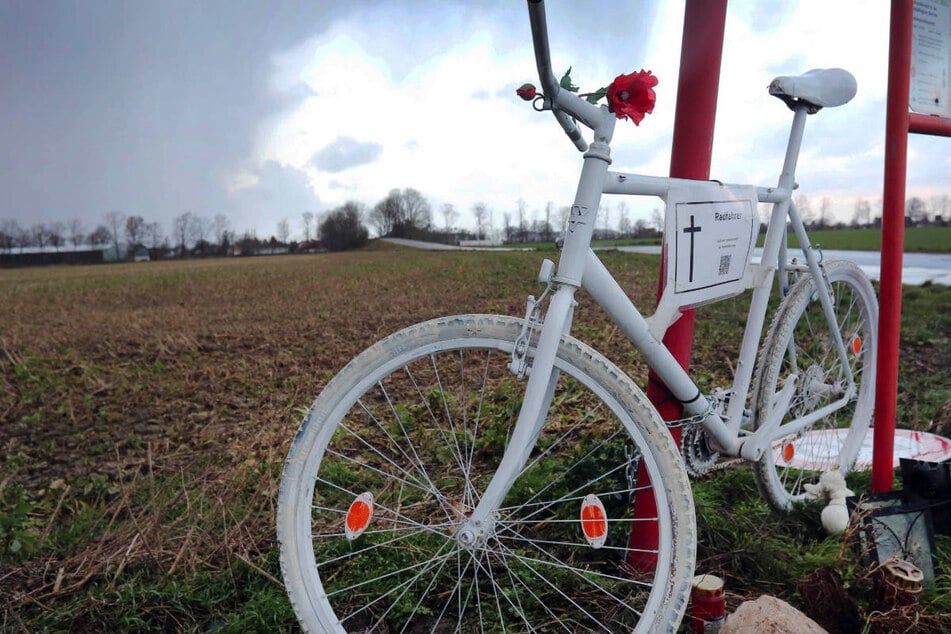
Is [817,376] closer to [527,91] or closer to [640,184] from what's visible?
[640,184]

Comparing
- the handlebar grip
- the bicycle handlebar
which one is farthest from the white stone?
the handlebar grip

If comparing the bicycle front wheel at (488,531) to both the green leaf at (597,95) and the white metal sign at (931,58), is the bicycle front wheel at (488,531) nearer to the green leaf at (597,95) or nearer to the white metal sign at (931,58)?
the green leaf at (597,95)

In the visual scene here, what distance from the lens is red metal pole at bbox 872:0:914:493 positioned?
2137mm

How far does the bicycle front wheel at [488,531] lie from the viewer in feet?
4.39

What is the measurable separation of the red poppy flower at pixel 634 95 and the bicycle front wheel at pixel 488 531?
0.51m

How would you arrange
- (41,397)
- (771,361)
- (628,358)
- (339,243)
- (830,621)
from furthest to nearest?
(339,243) → (628,358) → (41,397) → (771,361) → (830,621)

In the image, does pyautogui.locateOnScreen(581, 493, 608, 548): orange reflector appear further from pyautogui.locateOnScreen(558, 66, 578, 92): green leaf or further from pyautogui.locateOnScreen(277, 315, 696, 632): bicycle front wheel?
pyautogui.locateOnScreen(558, 66, 578, 92): green leaf

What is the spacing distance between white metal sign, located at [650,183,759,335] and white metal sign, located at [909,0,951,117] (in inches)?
46.5

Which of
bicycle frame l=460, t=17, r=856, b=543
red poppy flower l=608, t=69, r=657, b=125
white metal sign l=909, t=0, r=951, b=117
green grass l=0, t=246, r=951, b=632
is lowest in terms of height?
green grass l=0, t=246, r=951, b=632

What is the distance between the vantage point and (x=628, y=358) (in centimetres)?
406

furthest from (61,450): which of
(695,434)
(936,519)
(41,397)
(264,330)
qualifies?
(936,519)

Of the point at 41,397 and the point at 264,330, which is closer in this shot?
the point at 41,397

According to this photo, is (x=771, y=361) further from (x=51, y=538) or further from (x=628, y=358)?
(x=51, y=538)

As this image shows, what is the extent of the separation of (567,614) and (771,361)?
1071 millimetres
